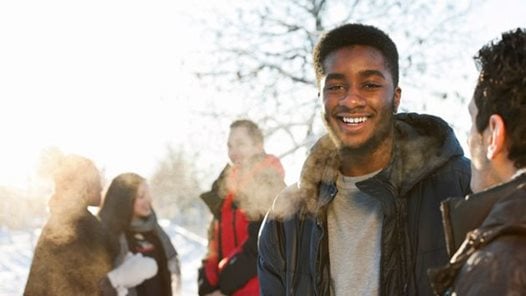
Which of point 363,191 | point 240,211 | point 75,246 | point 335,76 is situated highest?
point 335,76

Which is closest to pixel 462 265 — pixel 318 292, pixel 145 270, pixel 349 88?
pixel 318 292

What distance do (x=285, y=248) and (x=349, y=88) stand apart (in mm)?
546

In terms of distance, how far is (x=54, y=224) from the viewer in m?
5.18

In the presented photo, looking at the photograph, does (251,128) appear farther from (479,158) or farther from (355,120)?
(479,158)

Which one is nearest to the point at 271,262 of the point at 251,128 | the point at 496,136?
the point at 496,136

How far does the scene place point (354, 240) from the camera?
107 inches

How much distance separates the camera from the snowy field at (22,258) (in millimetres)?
16188

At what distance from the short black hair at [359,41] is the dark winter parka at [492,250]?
125 cm

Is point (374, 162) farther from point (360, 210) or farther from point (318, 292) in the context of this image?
point (318, 292)

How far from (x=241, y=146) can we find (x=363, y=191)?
2721mm

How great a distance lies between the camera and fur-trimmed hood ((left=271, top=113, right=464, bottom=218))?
8.75 ft

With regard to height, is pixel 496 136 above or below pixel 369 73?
below

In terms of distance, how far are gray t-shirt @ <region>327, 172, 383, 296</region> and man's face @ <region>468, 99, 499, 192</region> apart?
84cm

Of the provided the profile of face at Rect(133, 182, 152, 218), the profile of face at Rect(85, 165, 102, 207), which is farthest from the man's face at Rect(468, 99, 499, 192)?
the profile of face at Rect(133, 182, 152, 218)
